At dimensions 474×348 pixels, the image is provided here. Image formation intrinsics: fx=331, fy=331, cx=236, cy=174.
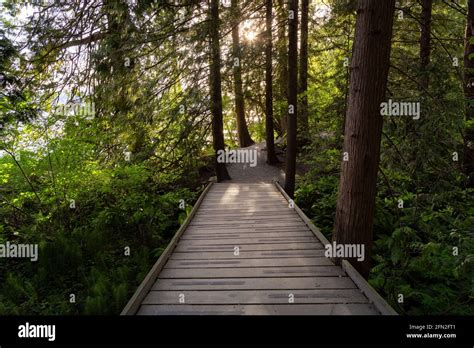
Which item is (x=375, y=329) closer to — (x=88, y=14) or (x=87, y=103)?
(x=87, y=103)

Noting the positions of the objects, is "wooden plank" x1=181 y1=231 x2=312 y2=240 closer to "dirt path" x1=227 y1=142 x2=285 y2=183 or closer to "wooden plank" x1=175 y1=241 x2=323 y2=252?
"wooden plank" x1=175 y1=241 x2=323 y2=252

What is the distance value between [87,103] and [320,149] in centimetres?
751

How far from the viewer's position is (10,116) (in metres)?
7.03

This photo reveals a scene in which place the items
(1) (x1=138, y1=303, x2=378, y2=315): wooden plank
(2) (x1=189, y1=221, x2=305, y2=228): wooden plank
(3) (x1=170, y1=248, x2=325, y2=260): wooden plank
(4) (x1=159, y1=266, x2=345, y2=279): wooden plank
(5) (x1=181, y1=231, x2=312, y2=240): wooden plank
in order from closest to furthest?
(1) (x1=138, y1=303, x2=378, y2=315): wooden plank
(4) (x1=159, y1=266, x2=345, y2=279): wooden plank
(3) (x1=170, y1=248, x2=325, y2=260): wooden plank
(5) (x1=181, y1=231, x2=312, y2=240): wooden plank
(2) (x1=189, y1=221, x2=305, y2=228): wooden plank

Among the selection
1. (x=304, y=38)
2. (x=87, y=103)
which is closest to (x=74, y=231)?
(x=87, y=103)

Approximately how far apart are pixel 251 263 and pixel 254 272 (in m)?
0.33

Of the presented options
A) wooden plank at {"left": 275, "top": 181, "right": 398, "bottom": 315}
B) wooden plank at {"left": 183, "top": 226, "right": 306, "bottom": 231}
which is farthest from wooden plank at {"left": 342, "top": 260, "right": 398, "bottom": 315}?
wooden plank at {"left": 183, "top": 226, "right": 306, "bottom": 231}

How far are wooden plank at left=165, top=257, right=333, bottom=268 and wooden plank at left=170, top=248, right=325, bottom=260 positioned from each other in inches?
5.2

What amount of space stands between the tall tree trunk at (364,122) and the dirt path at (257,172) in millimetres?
8960

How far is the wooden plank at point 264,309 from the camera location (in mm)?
3871

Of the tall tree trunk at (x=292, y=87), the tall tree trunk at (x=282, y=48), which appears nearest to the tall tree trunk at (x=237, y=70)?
the tall tree trunk at (x=282, y=48)

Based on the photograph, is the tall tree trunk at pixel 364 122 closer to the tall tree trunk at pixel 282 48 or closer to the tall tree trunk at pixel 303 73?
the tall tree trunk at pixel 282 48

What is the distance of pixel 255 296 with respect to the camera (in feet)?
14.0

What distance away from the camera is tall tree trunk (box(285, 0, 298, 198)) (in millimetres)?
9637
